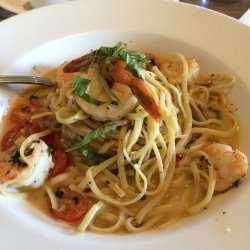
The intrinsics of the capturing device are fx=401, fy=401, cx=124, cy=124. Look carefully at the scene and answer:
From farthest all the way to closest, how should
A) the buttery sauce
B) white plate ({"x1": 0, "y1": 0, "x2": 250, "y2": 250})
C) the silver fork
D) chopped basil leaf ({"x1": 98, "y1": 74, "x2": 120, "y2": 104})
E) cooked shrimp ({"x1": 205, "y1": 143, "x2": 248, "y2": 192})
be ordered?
white plate ({"x1": 0, "y1": 0, "x2": 250, "y2": 250})
the silver fork
chopped basil leaf ({"x1": 98, "y1": 74, "x2": 120, "y2": 104})
the buttery sauce
cooked shrimp ({"x1": 205, "y1": 143, "x2": 248, "y2": 192})

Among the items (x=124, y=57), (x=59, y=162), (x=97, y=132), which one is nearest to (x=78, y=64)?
(x=124, y=57)

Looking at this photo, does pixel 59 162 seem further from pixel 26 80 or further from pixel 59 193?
pixel 26 80

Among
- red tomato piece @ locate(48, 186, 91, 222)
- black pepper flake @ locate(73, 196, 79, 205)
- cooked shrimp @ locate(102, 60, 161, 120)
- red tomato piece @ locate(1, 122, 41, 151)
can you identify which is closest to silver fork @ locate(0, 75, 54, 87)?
red tomato piece @ locate(1, 122, 41, 151)

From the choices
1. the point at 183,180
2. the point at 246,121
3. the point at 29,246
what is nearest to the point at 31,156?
Answer: the point at 29,246

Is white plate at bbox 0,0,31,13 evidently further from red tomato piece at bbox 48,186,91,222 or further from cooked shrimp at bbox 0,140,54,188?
red tomato piece at bbox 48,186,91,222

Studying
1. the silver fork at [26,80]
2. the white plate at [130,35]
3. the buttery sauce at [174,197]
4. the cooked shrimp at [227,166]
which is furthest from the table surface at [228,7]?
the cooked shrimp at [227,166]

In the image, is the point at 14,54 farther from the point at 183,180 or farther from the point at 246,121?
the point at 246,121
